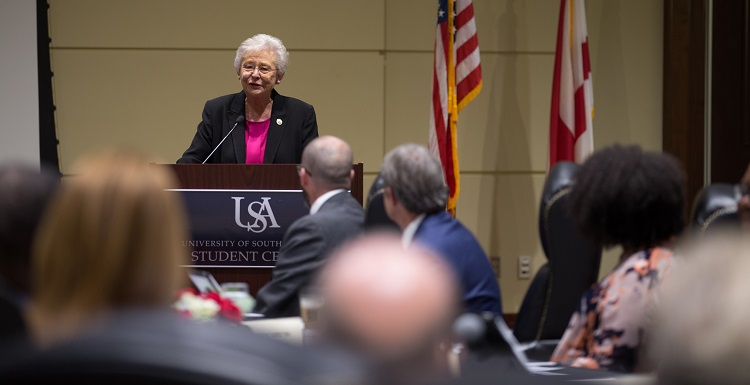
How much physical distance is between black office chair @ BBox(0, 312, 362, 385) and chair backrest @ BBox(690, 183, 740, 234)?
103 inches

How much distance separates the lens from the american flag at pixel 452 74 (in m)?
5.92

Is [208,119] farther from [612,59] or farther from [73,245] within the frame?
[73,245]

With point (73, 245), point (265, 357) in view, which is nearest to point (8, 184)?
point (73, 245)

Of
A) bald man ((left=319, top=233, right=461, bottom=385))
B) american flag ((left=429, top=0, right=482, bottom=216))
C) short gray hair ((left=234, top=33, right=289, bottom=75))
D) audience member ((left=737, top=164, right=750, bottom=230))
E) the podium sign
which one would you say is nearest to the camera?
bald man ((left=319, top=233, right=461, bottom=385))

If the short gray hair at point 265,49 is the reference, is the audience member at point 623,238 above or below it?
below

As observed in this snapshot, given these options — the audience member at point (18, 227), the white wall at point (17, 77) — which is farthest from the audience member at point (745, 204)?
the white wall at point (17, 77)

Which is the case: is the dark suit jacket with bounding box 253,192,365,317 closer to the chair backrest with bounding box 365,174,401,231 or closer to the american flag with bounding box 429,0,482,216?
the chair backrest with bounding box 365,174,401,231

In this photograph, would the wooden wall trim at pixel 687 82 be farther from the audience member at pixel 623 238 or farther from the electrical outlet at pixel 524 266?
the audience member at pixel 623 238

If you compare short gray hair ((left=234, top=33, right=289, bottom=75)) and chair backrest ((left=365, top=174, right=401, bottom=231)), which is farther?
short gray hair ((left=234, top=33, right=289, bottom=75))

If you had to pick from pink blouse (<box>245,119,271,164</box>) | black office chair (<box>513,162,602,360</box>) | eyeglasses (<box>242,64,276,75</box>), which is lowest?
black office chair (<box>513,162,602,360</box>)

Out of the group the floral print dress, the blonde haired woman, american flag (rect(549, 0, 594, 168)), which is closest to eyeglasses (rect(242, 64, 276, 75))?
american flag (rect(549, 0, 594, 168))

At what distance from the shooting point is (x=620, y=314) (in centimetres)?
238

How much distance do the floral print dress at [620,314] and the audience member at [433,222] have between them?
0.58m

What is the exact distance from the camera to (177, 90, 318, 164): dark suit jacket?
4.54 meters
